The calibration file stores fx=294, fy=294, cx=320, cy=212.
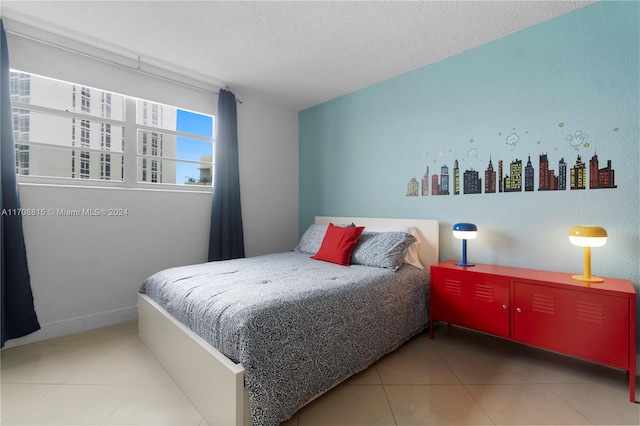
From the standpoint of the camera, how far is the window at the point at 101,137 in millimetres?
2408

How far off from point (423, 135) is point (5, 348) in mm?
3902

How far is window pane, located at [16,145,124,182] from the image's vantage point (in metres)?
2.40

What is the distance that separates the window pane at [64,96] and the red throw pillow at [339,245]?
229 centimetres

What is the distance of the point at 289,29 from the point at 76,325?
3043 millimetres

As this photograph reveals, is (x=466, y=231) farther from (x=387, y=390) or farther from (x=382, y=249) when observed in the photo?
(x=387, y=390)

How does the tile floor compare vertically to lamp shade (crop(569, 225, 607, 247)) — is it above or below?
below

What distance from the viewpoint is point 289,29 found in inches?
90.1

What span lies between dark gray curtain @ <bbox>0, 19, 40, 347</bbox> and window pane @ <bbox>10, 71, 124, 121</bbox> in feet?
0.70

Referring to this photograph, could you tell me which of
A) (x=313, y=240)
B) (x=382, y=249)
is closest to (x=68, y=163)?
(x=313, y=240)

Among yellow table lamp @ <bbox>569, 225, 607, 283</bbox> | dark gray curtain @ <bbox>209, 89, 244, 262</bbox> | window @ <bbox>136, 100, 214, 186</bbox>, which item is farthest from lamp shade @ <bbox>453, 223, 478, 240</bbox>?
window @ <bbox>136, 100, 214, 186</bbox>

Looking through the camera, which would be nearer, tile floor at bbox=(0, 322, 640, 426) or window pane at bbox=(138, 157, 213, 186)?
tile floor at bbox=(0, 322, 640, 426)

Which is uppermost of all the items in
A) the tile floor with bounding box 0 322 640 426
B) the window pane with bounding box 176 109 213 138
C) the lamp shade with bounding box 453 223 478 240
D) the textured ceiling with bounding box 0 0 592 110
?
the textured ceiling with bounding box 0 0 592 110

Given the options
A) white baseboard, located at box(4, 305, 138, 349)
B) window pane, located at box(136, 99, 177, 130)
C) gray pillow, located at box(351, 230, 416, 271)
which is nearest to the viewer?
white baseboard, located at box(4, 305, 138, 349)

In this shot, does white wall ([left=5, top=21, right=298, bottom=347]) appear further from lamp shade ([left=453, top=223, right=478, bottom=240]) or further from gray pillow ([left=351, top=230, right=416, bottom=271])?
lamp shade ([left=453, top=223, right=478, bottom=240])
